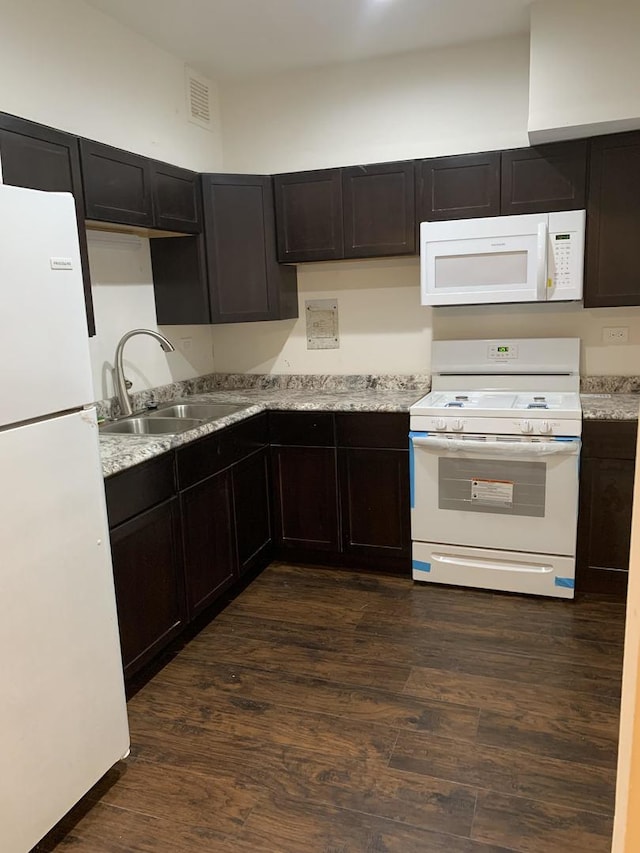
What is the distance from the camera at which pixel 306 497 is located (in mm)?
3449

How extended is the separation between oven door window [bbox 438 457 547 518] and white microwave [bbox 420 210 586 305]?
80cm

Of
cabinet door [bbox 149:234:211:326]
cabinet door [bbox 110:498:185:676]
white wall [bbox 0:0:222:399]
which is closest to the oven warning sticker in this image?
cabinet door [bbox 110:498:185:676]

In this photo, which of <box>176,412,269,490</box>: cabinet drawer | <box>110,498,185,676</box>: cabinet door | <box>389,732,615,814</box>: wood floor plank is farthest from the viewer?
<box>176,412,269,490</box>: cabinet drawer

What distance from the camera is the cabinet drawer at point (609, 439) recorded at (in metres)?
2.86

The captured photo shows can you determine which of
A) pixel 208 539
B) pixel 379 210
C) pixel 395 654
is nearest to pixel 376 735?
pixel 395 654

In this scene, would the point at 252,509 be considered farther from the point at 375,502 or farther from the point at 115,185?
the point at 115,185

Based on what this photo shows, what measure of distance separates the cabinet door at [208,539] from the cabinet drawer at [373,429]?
64 cm

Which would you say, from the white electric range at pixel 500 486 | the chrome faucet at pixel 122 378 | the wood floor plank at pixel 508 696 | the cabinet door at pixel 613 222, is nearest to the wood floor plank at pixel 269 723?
the wood floor plank at pixel 508 696

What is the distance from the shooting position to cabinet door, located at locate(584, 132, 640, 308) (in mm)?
2926

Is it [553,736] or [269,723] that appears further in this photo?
[269,723]

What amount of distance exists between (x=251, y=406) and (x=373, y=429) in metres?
0.63

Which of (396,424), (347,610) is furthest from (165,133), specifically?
(347,610)

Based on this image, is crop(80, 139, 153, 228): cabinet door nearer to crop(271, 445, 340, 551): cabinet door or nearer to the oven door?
crop(271, 445, 340, 551): cabinet door

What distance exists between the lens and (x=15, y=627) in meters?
1.58
